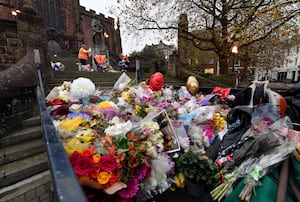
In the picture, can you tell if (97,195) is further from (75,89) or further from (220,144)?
(75,89)

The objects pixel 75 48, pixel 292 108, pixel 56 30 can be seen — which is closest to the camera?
pixel 292 108

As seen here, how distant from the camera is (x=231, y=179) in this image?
1.44 meters

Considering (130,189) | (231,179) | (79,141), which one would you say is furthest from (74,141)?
(231,179)

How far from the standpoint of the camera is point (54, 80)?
17.6ft

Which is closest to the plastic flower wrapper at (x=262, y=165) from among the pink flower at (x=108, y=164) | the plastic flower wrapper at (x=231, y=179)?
the plastic flower wrapper at (x=231, y=179)

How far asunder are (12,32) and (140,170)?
541cm

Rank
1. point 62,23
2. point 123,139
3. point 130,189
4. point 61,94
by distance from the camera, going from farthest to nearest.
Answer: point 62,23 → point 61,94 → point 123,139 → point 130,189

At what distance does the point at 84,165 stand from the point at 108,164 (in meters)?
0.15

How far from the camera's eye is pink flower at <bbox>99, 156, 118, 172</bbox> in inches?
46.2

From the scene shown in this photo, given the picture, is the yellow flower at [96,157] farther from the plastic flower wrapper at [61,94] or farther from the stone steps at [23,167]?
the plastic flower wrapper at [61,94]

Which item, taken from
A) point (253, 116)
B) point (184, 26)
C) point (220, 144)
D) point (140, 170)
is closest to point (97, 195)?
point (140, 170)

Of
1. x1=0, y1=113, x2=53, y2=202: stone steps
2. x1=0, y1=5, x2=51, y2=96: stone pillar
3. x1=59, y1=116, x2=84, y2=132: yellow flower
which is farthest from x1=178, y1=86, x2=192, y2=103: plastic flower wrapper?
x1=0, y1=5, x2=51, y2=96: stone pillar

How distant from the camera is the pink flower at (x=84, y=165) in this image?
110cm

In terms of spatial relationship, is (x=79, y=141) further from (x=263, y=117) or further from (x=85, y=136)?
(x=263, y=117)
